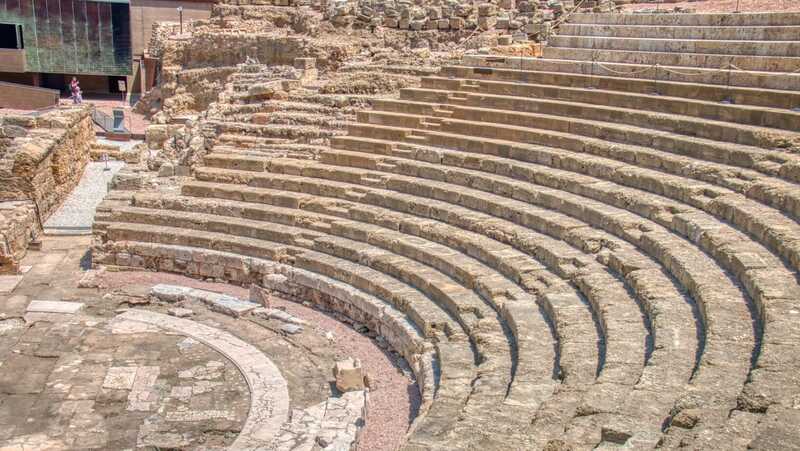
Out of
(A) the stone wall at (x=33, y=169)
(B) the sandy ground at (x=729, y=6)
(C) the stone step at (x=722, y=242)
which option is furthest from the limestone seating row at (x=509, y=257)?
(B) the sandy ground at (x=729, y=6)

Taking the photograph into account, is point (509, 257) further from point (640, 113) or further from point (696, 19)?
point (696, 19)

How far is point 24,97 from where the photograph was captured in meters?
28.1

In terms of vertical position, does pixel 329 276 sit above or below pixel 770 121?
below

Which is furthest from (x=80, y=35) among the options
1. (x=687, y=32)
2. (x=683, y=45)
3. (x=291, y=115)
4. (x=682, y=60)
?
(x=682, y=60)

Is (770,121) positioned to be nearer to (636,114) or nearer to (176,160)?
(636,114)

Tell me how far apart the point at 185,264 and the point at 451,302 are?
5255 mm

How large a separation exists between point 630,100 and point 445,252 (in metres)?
3.95

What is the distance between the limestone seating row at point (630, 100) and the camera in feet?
40.9

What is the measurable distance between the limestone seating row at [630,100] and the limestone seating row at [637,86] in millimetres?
31

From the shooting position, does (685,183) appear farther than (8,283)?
No

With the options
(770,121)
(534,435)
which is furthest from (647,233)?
(534,435)

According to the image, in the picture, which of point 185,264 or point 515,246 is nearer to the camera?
point 515,246

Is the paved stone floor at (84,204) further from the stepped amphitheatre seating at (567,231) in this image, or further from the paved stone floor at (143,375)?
the paved stone floor at (143,375)

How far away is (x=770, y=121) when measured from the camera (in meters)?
12.4
